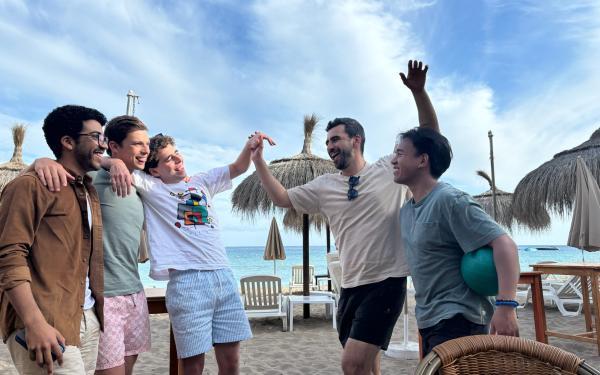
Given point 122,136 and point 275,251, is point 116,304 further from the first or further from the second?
point 275,251

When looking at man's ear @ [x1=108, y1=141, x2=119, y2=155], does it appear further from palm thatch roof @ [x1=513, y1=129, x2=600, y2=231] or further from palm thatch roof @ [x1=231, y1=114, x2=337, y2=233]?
palm thatch roof @ [x1=513, y1=129, x2=600, y2=231]

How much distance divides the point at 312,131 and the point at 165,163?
7116 millimetres

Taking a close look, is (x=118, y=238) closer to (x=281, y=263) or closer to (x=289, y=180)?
(x=289, y=180)

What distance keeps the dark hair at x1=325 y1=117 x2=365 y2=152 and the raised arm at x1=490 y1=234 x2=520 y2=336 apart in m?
1.12

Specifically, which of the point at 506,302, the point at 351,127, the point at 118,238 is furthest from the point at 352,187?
the point at 118,238

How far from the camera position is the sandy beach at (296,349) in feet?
14.3

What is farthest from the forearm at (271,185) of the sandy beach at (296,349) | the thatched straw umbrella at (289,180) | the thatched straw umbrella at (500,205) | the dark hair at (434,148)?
the thatched straw umbrella at (500,205)

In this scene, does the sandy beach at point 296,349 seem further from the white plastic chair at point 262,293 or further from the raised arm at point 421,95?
the raised arm at point 421,95

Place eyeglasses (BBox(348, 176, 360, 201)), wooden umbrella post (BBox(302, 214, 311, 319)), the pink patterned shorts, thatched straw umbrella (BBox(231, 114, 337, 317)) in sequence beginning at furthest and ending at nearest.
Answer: thatched straw umbrella (BBox(231, 114, 337, 317))
wooden umbrella post (BBox(302, 214, 311, 319))
eyeglasses (BBox(348, 176, 360, 201))
the pink patterned shorts

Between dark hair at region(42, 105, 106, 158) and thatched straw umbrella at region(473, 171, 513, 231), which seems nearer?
dark hair at region(42, 105, 106, 158)

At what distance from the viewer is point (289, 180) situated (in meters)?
7.84

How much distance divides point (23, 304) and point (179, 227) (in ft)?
2.48

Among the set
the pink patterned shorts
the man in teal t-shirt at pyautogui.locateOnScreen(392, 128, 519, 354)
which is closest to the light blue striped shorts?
the pink patterned shorts

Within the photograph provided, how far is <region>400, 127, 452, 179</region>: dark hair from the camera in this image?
186 cm
